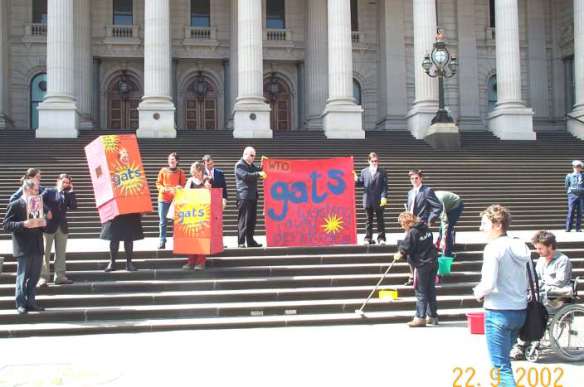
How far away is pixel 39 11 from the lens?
113 ft

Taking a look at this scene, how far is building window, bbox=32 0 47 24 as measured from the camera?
3422cm

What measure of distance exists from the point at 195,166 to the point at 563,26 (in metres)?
30.8

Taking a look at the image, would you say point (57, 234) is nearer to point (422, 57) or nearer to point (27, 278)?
point (27, 278)

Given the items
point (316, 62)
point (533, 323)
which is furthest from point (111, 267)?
point (316, 62)

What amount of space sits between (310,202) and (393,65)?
23.4 meters

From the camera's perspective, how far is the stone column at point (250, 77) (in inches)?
1110

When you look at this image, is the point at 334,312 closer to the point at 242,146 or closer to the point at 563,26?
the point at 242,146

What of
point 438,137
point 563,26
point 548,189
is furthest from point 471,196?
point 563,26

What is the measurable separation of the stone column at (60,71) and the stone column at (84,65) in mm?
2831

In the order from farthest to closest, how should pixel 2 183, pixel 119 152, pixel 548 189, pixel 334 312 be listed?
pixel 548 189 → pixel 2 183 → pixel 119 152 → pixel 334 312

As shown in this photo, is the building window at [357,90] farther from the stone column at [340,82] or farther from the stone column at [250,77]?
the stone column at [250,77]

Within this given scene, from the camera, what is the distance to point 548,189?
73.0 feet

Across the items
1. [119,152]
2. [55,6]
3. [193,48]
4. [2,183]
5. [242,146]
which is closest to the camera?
[119,152]

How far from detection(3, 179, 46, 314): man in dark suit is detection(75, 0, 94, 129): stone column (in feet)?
70.1
